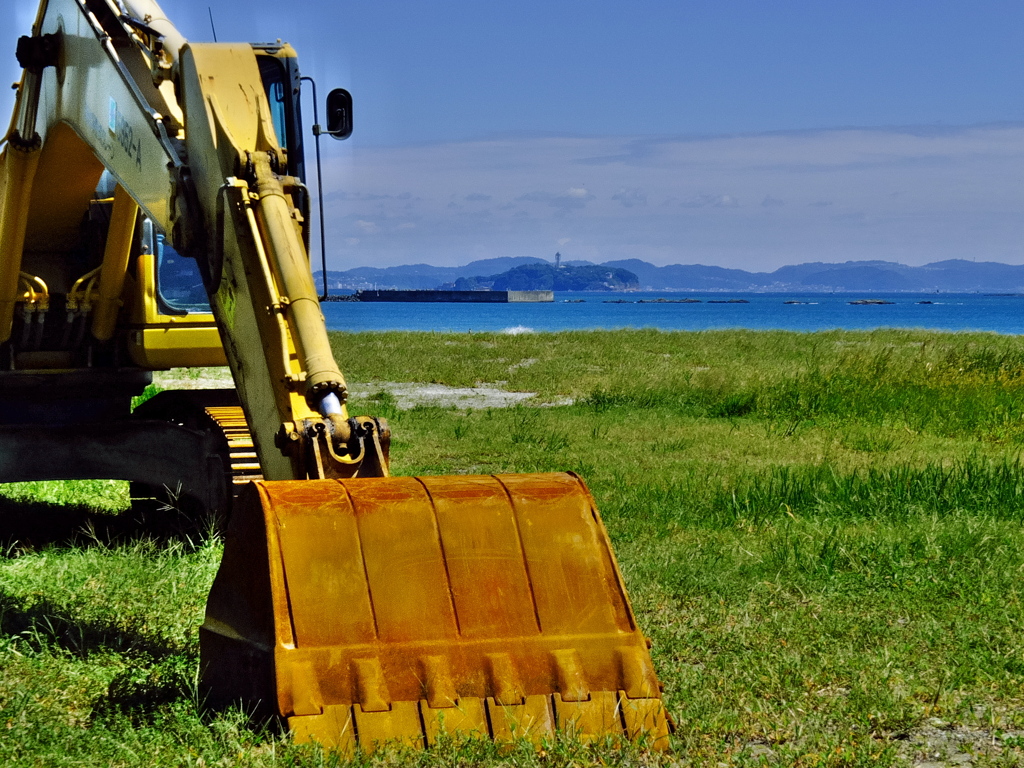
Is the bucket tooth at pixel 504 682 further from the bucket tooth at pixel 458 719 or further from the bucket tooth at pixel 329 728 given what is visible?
the bucket tooth at pixel 329 728

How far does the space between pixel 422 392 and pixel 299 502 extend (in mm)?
17327

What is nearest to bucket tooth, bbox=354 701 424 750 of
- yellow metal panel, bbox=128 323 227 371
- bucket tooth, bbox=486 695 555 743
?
bucket tooth, bbox=486 695 555 743

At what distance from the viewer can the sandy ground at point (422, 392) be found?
20047mm

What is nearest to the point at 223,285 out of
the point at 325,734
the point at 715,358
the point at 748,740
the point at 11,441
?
the point at 325,734

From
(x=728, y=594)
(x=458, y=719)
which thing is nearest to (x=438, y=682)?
(x=458, y=719)

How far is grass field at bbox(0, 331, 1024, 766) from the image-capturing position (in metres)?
4.92

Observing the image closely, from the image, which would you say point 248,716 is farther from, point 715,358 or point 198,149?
point 715,358

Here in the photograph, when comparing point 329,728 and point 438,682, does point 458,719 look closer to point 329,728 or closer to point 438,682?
point 438,682

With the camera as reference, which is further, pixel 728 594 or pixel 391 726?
pixel 728 594

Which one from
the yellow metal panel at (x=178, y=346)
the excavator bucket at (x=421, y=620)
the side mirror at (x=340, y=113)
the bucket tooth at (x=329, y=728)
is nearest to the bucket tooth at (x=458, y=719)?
the excavator bucket at (x=421, y=620)

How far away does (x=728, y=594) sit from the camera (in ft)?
24.2

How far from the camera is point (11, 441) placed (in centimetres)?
927

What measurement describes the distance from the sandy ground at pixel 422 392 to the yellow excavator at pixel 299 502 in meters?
10.4

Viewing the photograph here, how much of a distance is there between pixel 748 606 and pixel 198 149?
149 inches
